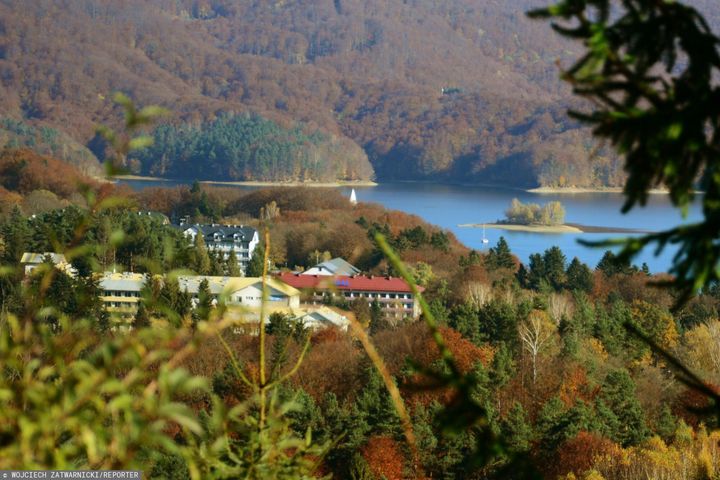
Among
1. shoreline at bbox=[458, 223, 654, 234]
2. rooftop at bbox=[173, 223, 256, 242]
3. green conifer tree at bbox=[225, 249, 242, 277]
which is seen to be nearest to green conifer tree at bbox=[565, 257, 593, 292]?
green conifer tree at bbox=[225, 249, 242, 277]

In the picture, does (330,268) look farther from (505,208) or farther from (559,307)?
(505,208)

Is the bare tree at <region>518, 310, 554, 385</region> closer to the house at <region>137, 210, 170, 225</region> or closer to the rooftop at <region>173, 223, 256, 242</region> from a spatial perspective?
the house at <region>137, 210, 170, 225</region>

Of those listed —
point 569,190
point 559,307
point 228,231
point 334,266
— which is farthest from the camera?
point 569,190

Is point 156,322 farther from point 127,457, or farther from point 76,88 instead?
point 76,88

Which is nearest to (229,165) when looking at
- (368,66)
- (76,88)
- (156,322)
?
(76,88)

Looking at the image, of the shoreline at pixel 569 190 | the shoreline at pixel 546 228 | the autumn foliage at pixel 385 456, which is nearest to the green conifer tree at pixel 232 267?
the autumn foliage at pixel 385 456

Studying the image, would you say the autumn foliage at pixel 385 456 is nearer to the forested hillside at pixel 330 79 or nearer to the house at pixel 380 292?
the house at pixel 380 292

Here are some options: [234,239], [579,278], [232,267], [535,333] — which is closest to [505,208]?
[234,239]
